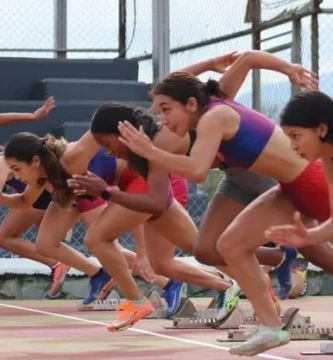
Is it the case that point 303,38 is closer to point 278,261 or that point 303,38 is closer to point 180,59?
point 180,59

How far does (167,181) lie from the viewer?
25.8 ft

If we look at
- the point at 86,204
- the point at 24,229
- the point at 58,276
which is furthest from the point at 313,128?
the point at 58,276

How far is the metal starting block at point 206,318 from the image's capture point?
8.85 metres

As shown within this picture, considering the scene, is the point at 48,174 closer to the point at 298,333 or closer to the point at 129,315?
the point at 129,315

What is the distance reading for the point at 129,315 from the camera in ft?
27.6

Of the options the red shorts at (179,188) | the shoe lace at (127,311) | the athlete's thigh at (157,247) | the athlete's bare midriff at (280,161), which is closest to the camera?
the athlete's bare midriff at (280,161)

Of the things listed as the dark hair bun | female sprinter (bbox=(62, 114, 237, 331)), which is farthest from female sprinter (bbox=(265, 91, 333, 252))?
female sprinter (bbox=(62, 114, 237, 331))

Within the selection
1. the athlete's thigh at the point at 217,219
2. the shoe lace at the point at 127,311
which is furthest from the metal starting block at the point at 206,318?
the athlete's thigh at the point at 217,219

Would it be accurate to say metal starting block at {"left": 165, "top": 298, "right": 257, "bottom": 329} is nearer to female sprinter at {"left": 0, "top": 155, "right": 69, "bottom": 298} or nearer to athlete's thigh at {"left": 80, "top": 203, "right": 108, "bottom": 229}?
athlete's thigh at {"left": 80, "top": 203, "right": 108, "bottom": 229}

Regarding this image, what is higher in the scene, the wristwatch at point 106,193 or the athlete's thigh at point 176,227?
the wristwatch at point 106,193

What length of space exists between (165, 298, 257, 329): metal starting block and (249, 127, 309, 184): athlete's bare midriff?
221 centimetres

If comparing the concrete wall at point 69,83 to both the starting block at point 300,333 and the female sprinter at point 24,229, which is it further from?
the starting block at point 300,333

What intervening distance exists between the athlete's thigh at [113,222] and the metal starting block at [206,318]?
0.79m

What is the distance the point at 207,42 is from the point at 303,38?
4.62 feet
